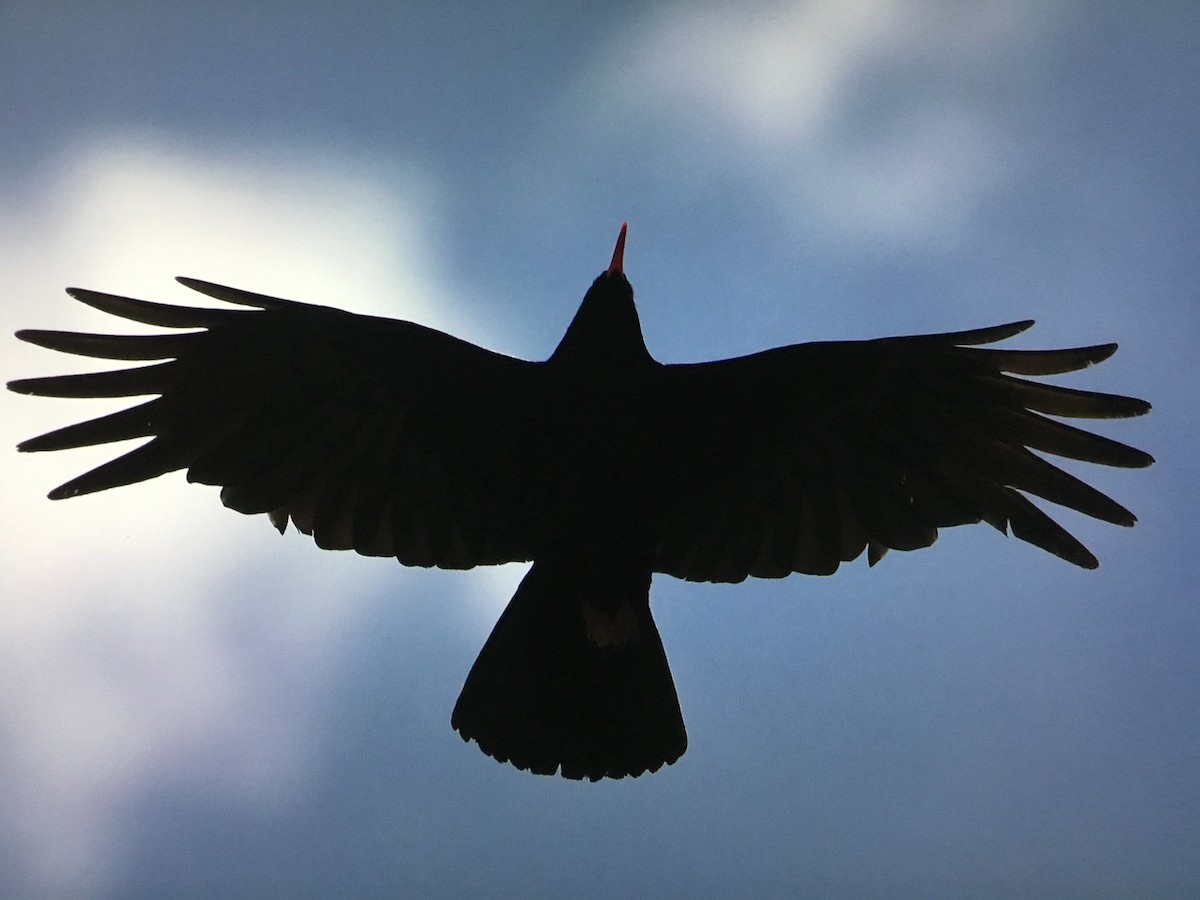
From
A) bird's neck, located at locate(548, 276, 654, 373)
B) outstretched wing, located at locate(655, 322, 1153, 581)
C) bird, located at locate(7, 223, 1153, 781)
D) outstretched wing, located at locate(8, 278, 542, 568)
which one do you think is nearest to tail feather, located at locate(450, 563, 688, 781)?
bird, located at locate(7, 223, 1153, 781)

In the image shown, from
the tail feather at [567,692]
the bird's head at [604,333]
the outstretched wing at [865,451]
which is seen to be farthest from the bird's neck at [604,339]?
the tail feather at [567,692]

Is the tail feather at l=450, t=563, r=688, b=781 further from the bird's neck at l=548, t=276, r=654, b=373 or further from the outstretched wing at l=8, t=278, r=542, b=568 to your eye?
the bird's neck at l=548, t=276, r=654, b=373

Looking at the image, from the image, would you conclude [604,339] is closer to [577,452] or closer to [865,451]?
[577,452]

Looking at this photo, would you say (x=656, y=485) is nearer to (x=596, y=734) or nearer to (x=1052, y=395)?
(x=596, y=734)

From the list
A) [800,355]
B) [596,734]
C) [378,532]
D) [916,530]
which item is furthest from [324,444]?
[916,530]

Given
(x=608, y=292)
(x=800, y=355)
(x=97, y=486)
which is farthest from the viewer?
(x=608, y=292)

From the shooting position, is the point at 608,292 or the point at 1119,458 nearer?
the point at 1119,458
